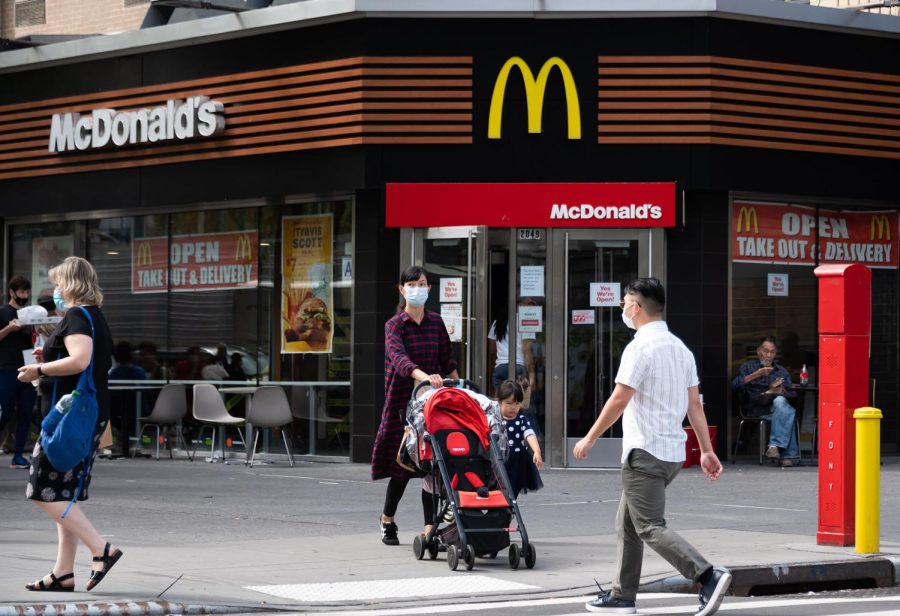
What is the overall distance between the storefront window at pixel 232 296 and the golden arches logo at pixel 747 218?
4.91m

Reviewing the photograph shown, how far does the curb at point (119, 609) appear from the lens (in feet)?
25.2

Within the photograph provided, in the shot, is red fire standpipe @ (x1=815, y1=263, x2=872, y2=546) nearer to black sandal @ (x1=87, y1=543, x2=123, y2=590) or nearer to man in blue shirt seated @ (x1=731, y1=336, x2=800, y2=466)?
black sandal @ (x1=87, y1=543, x2=123, y2=590)

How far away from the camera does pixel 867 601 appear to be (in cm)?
894

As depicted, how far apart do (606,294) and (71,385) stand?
1084cm

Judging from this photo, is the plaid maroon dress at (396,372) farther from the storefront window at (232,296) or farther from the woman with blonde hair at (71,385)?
the storefront window at (232,296)

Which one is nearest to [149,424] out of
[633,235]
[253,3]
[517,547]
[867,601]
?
[253,3]

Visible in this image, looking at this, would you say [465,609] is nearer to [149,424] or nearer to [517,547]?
[517,547]

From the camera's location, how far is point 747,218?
19141 mm

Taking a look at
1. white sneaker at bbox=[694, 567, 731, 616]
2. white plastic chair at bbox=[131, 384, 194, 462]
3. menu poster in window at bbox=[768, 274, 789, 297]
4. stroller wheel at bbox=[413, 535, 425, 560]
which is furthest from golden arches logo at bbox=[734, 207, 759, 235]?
white sneaker at bbox=[694, 567, 731, 616]

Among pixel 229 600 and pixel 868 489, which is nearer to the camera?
pixel 229 600

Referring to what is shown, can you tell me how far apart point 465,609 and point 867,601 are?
2.47 meters

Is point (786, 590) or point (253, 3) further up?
point (253, 3)

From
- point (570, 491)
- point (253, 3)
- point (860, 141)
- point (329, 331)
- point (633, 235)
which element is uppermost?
point (253, 3)

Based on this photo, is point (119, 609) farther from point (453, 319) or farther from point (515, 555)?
point (453, 319)
